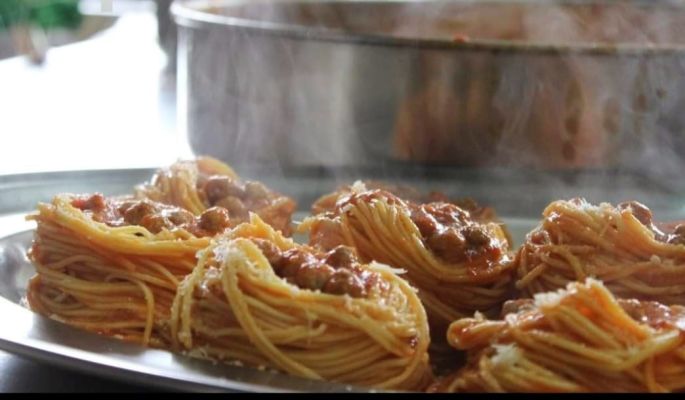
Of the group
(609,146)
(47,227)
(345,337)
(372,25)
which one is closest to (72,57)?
(372,25)

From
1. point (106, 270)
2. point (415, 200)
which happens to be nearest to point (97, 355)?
point (106, 270)

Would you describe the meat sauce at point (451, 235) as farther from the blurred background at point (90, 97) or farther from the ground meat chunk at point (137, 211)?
the blurred background at point (90, 97)

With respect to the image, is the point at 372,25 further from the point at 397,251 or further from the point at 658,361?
the point at 658,361

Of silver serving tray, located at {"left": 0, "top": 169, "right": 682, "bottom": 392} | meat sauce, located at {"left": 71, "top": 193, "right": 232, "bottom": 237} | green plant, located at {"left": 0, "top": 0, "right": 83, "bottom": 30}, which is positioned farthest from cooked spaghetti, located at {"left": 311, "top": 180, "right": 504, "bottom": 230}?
green plant, located at {"left": 0, "top": 0, "right": 83, "bottom": 30}

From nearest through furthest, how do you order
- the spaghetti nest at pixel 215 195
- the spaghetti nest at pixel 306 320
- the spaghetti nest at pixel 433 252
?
the spaghetti nest at pixel 306 320
the spaghetti nest at pixel 433 252
the spaghetti nest at pixel 215 195

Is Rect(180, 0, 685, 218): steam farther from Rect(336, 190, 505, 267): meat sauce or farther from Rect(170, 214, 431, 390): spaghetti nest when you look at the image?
Rect(170, 214, 431, 390): spaghetti nest

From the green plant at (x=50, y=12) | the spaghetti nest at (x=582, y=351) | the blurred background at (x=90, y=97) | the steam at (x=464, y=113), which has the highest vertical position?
the spaghetti nest at (x=582, y=351)

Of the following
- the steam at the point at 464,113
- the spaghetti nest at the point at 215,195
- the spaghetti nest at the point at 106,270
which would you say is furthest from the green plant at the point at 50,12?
the spaghetti nest at the point at 106,270

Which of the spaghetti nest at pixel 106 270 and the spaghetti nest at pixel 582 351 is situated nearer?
the spaghetti nest at pixel 582 351
